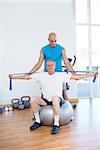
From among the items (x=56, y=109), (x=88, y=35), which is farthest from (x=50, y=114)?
(x=88, y=35)

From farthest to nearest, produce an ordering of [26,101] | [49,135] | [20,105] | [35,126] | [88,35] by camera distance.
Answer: [88,35]
[26,101]
[20,105]
[35,126]
[49,135]

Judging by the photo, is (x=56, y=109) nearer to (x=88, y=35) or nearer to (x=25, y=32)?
(x=25, y=32)

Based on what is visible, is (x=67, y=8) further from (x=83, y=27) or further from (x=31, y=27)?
(x=31, y=27)

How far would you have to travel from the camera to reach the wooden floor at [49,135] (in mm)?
2546

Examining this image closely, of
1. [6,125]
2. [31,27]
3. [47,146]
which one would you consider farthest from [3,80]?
[47,146]

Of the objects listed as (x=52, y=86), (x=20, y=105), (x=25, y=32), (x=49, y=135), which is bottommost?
(x=49, y=135)

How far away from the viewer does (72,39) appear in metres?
5.38

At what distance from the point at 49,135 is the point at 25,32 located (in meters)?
2.78

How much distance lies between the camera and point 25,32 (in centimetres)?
508

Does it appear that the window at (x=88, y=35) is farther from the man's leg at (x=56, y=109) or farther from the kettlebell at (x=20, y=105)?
the man's leg at (x=56, y=109)

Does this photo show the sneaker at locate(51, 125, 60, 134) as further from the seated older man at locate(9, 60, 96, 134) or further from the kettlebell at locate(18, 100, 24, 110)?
the kettlebell at locate(18, 100, 24, 110)

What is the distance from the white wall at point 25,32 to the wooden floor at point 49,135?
1109 mm

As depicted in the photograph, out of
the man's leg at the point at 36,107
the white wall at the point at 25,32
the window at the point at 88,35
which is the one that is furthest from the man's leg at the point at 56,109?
the window at the point at 88,35

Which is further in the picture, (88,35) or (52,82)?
(88,35)
